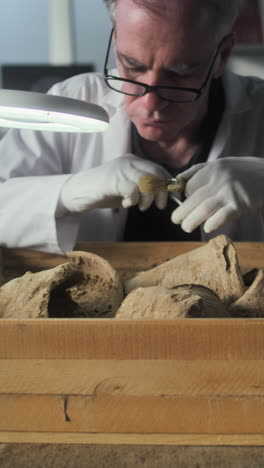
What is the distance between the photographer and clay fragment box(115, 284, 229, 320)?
1.40 ft

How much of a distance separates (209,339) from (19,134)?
79cm

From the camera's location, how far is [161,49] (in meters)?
0.74

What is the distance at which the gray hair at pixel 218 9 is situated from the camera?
0.73 meters

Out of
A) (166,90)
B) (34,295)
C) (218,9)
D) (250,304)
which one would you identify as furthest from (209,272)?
(218,9)

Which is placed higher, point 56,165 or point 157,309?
point 157,309

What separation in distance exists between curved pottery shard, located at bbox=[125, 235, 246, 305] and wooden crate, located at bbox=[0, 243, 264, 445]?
157mm

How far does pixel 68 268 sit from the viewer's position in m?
0.55

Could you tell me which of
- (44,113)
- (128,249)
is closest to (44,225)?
(128,249)

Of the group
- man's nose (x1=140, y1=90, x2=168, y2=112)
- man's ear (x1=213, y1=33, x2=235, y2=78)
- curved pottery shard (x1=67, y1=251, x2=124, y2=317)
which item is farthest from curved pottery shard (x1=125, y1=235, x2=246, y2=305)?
man's ear (x1=213, y1=33, x2=235, y2=78)

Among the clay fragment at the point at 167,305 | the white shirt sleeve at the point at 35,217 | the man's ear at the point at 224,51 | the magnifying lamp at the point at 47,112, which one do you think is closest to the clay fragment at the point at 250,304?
the clay fragment at the point at 167,305

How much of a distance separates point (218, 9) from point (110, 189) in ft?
1.07

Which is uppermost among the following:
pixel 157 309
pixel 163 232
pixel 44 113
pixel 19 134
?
pixel 44 113

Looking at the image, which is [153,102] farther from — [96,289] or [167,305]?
[167,305]

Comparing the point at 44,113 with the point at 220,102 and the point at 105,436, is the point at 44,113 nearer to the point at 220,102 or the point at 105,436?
the point at 105,436
